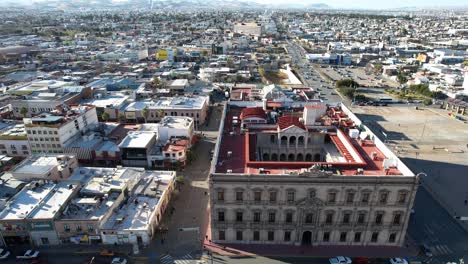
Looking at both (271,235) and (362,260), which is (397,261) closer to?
(362,260)

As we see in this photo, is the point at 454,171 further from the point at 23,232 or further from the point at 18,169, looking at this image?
the point at 18,169

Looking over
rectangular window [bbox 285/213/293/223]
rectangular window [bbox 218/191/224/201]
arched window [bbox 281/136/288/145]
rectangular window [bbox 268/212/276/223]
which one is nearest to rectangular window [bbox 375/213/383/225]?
rectangular window [bbox 285/213/293/223]

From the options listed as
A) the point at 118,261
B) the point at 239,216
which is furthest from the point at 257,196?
the point at 118,261

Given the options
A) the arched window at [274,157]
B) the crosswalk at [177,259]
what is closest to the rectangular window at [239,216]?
the crosswalk at [177,259]

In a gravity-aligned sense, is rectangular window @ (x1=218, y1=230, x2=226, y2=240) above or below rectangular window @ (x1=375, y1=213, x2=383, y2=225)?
below

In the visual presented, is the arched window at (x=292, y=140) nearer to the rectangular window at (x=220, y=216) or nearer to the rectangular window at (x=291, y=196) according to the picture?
the rectangular window at (x=291, y=196)

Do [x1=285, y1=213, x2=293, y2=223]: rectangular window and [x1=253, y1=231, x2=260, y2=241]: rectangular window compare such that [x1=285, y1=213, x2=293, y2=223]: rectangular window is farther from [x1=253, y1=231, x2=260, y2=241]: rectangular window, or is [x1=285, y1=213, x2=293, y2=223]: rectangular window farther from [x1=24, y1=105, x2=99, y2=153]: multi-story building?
[x1=24, y1=105, x2=99, y2=153]: multi-story building
